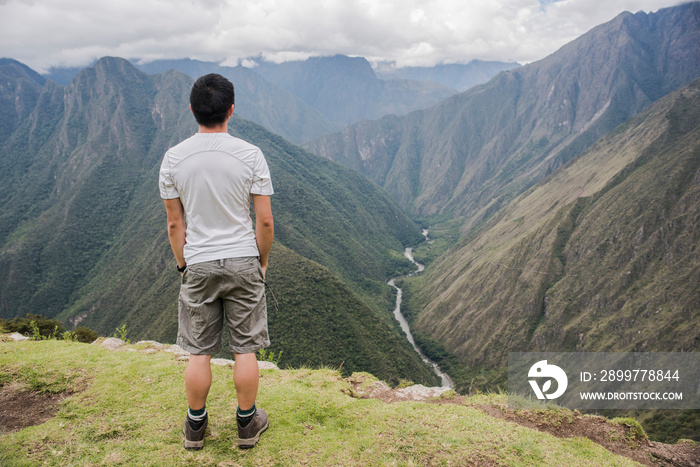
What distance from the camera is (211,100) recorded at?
191 inches

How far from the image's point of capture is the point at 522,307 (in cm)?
8962

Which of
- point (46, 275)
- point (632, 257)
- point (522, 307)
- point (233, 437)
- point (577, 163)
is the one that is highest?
point (577, 163)

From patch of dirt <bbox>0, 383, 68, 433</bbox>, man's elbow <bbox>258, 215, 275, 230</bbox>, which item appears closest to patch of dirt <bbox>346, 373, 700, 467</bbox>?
man's elbow <bbox>258, 215, 275, 230</bbox>

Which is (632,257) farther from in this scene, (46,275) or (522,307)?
(46,275)

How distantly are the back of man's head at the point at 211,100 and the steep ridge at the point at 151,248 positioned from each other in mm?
48622

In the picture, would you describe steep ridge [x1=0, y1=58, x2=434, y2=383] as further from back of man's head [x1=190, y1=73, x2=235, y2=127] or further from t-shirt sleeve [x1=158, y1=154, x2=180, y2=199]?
back of man's head [x1=190, y1=73, x2=235, y2=127]

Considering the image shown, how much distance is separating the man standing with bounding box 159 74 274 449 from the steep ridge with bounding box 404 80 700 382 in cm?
7532

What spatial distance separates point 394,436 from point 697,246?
86.4 metres

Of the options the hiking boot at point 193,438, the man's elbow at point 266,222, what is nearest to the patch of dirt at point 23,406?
the hiking boot at point 193,438

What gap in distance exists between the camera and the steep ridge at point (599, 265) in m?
67.3

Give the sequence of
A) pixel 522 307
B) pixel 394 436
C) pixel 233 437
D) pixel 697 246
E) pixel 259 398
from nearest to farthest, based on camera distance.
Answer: pixel 233 437 → pixel 394 436 → pixel 259 398 → pixel 697 246 → pixel 522 307

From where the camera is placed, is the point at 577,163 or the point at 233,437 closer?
Answer: the point at 233,437

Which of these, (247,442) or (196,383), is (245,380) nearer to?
(196,383)

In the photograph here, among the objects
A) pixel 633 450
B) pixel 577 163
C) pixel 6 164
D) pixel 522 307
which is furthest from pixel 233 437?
pixel 6 164
